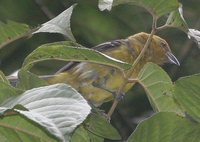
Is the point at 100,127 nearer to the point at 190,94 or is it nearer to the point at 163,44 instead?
the point at 190,94

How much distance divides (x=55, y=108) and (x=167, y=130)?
0.34 meters

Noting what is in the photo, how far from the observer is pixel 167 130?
1.31 meters

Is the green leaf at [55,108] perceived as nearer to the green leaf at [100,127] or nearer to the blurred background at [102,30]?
the green leaf at [100,127]

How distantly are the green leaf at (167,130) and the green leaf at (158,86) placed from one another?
0.81ft

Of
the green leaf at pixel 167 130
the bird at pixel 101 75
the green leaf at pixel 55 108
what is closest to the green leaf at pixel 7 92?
the green leaf at pixel 55 108

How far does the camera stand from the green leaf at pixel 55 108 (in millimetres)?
964

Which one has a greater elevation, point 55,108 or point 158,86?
point 55,108

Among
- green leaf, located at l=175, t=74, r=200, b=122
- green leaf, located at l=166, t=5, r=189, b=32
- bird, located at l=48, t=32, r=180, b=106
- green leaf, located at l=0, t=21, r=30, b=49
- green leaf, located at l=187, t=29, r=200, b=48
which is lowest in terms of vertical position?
bird, located at l=48, t=32, r=180, b=106

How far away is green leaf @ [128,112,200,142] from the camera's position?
1303 mm

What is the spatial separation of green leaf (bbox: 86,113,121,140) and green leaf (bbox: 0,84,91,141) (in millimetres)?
357

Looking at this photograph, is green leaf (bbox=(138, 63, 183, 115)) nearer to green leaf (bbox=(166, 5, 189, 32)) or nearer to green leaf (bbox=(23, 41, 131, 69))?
green leaf (bbox=(166, 5, 189, 32))

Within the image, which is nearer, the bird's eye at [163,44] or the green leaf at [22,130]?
the green leaf at [22,130]

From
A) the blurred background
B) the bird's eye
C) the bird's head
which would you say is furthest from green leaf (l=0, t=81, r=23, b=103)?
the blurred background

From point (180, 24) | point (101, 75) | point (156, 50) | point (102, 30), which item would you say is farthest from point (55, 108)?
point (102, 30)
